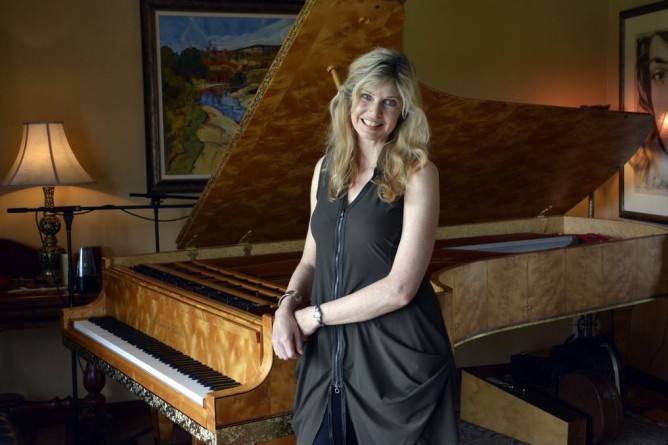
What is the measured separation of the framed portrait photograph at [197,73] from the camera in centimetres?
451

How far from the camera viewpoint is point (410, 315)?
6.45 feet

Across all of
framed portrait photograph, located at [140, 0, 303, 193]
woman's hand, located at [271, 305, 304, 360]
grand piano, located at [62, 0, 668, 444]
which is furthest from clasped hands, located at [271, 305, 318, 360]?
framed portrait photograph, located at [140, 0, 303, 193]

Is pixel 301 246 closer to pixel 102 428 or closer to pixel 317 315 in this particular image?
pixel 102 428

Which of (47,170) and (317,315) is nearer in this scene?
(317,315)

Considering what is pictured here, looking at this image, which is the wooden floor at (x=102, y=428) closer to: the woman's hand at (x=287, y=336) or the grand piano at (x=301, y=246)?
the grand piano at (x=301, y=246)

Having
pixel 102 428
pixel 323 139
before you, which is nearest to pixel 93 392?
pixel 102 428

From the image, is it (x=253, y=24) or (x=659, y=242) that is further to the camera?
(x=253, y=24)

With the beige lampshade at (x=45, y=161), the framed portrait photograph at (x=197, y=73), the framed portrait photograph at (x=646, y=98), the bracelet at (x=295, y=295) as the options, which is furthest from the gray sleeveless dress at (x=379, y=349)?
the framed portrait photograph at (x=646, y=98)

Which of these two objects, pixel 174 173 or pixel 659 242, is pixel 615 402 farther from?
pixel 174 173

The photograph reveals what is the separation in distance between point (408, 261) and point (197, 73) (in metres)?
2.91

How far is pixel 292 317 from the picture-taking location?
2.07 metres

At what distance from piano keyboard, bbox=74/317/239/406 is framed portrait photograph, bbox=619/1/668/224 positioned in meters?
2.96

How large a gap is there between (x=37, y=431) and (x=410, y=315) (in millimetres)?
3029

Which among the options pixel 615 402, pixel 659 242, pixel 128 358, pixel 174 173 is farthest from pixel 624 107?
pixel 128 358
